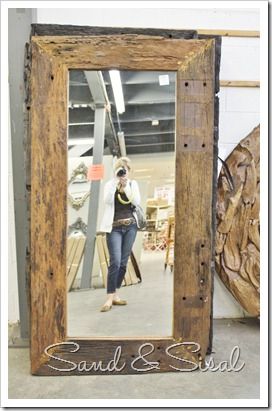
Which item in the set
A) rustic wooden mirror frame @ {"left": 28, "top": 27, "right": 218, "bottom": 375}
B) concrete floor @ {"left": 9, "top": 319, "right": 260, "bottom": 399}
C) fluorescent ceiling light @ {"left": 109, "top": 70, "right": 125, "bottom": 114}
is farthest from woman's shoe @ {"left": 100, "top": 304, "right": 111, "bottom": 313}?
fluorescent ceiling light @ {"left": 109, "top": 70, "right": 125, "bottom": 114}

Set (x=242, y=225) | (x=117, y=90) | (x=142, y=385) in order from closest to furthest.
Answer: (x=142, y=385) → (x=117, y=90) → (x=242, y=225)

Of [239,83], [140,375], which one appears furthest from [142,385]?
[239,83]

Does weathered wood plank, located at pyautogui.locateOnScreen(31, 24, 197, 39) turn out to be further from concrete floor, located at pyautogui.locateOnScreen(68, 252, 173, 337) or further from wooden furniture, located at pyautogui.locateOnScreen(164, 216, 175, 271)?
concrete floor, located at pyautogui.locateOnScreen(68, 252, 173, 337)

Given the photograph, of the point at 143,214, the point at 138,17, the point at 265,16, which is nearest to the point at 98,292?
the point at 143,214

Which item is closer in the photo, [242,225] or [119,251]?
[119,251]

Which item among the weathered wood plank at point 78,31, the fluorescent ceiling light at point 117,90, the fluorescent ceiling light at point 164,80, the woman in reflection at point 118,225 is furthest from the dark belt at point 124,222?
the weathered wood plank at point 78,31

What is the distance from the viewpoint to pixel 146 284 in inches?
62.9

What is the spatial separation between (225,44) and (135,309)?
1354 mm

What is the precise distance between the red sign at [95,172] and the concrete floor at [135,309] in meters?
0.39

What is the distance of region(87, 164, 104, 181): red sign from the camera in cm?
159

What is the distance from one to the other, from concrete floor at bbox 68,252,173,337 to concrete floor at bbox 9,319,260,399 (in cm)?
18

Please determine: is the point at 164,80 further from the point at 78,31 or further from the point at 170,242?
the point at 170,242

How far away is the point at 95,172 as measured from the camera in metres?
1.59

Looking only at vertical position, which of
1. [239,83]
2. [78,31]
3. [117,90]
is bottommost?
[117,90]
